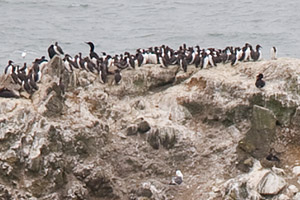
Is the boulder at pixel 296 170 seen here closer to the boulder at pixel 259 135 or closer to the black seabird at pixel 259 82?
the boulder at pixel 259 135

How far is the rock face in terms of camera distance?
1836 centimetres

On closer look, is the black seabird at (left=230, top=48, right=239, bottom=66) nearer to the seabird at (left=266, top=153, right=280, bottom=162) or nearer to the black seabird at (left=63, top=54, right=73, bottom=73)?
the seabird at (left=266, top=153, right=280, bottom=162)

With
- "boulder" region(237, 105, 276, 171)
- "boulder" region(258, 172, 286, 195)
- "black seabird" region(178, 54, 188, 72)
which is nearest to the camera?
"boulder" region(258, 172, 286, 195)

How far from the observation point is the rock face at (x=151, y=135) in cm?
1836

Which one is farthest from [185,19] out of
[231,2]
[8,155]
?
[8,155]

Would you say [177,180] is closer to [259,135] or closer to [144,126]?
[144,126]

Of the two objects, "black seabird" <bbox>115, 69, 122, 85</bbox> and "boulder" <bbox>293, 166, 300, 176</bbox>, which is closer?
"boulder" <bbox>293, 166, 300, 176</bbox>

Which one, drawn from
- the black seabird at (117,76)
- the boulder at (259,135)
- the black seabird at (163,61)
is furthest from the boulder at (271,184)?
the black seabird at (117,76)

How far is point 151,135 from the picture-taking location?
20031 millimetres

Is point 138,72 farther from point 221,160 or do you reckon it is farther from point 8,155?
point 8,155

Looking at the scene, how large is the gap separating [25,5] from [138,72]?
37.4 meters

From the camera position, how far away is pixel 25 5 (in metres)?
56.6

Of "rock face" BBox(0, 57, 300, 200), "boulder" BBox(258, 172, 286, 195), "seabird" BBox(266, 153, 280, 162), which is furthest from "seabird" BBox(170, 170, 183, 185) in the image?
"seabird" BBox(266, 153, 280, 162)

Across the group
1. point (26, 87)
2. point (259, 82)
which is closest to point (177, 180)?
point (259, 82)
